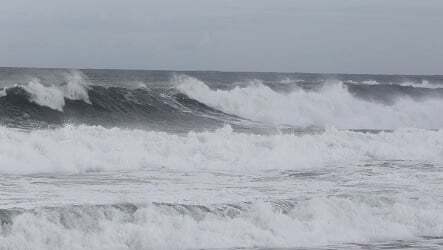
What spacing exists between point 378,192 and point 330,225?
2511 millimetres

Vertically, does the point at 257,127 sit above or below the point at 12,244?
above

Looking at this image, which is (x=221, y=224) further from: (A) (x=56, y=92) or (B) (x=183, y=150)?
(A) (x=56, y=92)

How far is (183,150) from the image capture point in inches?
731

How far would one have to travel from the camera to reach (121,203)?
11.8m

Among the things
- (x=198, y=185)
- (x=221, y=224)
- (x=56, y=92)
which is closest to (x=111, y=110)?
Answer: (x=56, y=92)

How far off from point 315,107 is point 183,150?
20935mm

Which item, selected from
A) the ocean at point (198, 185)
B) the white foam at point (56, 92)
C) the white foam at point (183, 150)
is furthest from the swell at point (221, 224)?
the white foam at point (56, 92)

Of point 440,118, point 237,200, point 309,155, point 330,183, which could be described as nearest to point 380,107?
point 440,118

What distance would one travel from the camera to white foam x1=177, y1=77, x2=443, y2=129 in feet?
119

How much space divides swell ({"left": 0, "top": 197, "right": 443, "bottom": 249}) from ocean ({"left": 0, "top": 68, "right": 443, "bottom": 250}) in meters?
0.02

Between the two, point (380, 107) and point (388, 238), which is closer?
point (388, 238)

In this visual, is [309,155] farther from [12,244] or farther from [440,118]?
[440,118]

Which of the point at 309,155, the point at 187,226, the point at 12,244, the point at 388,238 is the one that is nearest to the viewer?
the point at 12,244

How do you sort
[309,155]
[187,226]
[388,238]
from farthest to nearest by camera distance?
1. [309,155]
2. [388,238]
3. [187,226]
